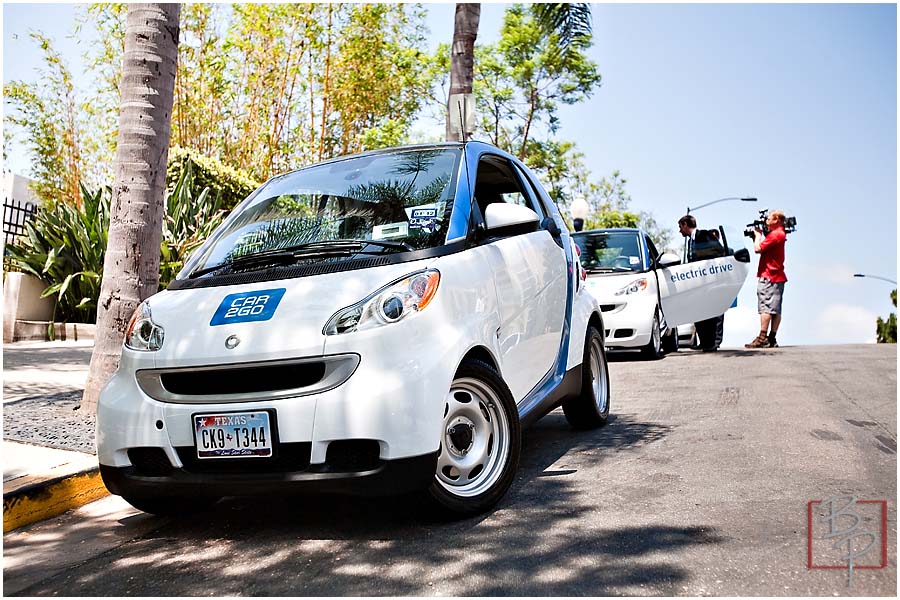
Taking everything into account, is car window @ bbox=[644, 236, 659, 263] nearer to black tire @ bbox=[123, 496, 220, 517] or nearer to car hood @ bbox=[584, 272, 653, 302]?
car hood @ bbox=[584, 272, 653, 302]

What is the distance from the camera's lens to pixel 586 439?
5.62 m

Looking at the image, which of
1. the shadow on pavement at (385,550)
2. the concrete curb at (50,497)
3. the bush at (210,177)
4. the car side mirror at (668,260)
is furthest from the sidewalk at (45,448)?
the car side mirror at (668,260)

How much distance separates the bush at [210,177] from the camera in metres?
14.4

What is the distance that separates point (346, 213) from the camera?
14.3ft

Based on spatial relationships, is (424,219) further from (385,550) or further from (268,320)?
(385,550)

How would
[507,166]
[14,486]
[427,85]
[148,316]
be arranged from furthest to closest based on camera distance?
[427,85]
[507,166]
[14,486]
[148,316]

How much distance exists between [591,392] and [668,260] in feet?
19.5

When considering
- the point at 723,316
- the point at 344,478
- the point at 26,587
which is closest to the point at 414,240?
the point at 344,478

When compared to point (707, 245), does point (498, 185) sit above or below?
below

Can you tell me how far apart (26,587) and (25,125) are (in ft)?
68.6

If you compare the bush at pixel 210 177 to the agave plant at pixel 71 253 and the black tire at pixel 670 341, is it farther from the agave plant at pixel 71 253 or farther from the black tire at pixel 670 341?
the black tire at pixel 670 341

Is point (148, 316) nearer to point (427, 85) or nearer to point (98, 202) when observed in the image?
point (98, 202)

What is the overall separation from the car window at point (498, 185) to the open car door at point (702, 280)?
6.29 meters

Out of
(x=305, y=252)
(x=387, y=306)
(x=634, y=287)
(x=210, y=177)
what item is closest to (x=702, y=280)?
(x=634, y=287)
